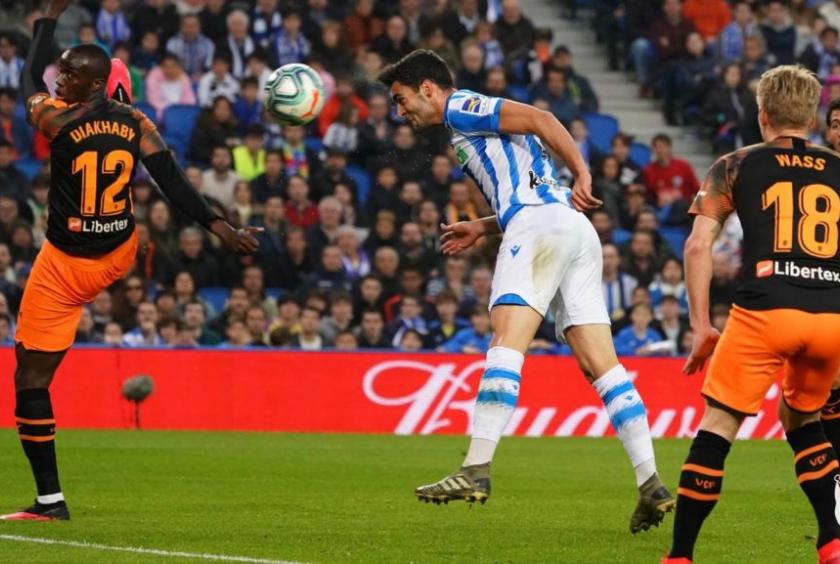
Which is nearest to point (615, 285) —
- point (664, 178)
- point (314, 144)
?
point (664, 178)

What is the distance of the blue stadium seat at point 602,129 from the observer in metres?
24.5

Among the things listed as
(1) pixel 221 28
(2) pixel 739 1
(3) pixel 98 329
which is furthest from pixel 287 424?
(2) pixel 739 1

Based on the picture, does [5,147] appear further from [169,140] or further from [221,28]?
[221,28]

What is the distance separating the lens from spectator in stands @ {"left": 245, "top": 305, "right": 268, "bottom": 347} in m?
Answer: 18.5

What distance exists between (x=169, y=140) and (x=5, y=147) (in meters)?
2.29

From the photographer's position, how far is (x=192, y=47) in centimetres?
2252

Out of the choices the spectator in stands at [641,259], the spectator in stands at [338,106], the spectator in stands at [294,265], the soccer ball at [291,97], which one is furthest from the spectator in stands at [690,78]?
the soccer ball at [291,97]

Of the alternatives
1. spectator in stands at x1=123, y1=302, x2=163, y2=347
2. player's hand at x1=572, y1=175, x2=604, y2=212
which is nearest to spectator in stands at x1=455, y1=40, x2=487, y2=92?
spectator in stands at x1=123, y1=302, x2=163, y2=347

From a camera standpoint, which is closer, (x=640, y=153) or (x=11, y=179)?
(x=11, y=179)

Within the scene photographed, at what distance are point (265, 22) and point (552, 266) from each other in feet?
49.3

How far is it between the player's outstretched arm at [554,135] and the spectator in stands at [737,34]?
717 inches

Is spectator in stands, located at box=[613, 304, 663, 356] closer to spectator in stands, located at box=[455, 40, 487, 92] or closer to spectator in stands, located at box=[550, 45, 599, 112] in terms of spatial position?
spectator in stands, located at box=[455, 40, 487, 92]

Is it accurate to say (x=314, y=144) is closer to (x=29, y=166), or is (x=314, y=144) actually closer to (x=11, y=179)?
(x=29, y=166)

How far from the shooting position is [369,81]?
22578mm
